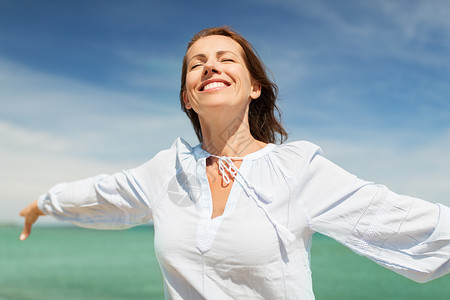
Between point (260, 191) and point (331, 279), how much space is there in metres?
12.5

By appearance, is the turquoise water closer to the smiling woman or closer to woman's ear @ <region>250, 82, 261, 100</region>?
the smiling woman

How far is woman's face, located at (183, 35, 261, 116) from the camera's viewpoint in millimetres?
1863

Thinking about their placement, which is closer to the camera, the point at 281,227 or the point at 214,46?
the point at 281,227

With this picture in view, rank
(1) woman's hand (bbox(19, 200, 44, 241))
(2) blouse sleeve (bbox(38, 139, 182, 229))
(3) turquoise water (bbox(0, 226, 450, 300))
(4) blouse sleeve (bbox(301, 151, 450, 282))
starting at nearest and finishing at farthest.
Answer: (4) blouse sleeve (bbox(301, 151, 450, 282))
(2) blouse sleeve (bbox(38, 139, 182, 229))
(1) woman's hand (bbox(19, 200, 44, 241))
(3) turquoise water (bbox(0, 226, 450, 300))

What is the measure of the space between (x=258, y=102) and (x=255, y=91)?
0.16 metres

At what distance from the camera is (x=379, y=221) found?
1.64 m

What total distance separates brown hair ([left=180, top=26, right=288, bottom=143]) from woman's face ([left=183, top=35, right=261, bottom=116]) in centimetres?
7

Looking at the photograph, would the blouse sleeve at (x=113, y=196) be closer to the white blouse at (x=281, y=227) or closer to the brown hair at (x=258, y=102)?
the white blouse at (x=281, y=227)

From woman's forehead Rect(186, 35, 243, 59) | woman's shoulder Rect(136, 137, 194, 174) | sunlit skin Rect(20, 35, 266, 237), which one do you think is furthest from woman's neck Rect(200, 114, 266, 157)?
woman's forehead Rect(186, 35, 243, 59)

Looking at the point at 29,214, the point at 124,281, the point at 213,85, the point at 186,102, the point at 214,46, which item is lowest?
the point at 124,281

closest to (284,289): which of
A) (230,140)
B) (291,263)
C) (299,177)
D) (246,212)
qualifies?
(291,263)

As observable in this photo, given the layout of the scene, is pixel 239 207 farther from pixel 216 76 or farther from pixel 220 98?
pixel 216 76

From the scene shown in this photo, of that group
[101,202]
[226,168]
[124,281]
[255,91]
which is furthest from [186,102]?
[124,281]

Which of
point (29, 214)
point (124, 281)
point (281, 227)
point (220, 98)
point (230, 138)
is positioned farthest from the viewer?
point (124, 281)
